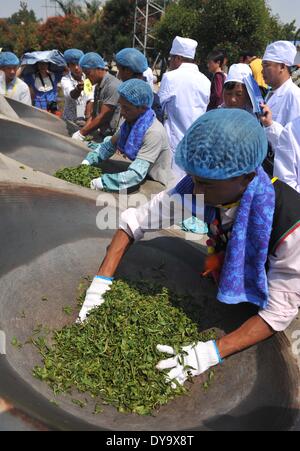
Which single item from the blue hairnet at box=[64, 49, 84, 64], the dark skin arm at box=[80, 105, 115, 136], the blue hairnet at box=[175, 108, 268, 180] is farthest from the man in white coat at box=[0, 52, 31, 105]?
the blue hairnet at box=[175, 108, 268, 180]

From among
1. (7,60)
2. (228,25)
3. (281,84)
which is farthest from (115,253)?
(228,25)

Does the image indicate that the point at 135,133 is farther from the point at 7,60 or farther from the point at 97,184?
the point at 7,60

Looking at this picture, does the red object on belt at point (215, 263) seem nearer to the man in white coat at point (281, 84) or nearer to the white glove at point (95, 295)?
the white glove at point (95, 295)

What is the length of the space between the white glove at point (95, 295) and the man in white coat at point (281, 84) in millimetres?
1828

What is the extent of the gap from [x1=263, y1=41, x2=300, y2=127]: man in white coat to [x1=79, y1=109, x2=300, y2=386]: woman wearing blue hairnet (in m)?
1.46

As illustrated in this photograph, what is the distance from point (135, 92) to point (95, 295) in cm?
176

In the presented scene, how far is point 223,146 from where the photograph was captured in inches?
60.1


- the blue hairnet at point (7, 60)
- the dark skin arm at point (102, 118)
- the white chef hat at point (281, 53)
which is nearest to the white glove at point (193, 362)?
the white chef hat at point (281, 53)

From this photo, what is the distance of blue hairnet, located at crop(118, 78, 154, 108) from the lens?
3.26 meters

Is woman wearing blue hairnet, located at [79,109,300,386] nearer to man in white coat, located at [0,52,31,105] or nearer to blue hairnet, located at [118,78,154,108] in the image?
blue hairnet, located at [118,78,154,108]

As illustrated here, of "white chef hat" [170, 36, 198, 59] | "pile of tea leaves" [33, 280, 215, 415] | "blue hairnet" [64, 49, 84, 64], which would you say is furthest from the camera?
"blue hairnet" [64, 49, 84, 64]

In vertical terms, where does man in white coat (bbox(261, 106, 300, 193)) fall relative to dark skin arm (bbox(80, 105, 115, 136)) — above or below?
above

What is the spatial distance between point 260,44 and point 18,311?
19920 millimetres

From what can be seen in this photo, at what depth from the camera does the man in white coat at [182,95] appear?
4168 mm
